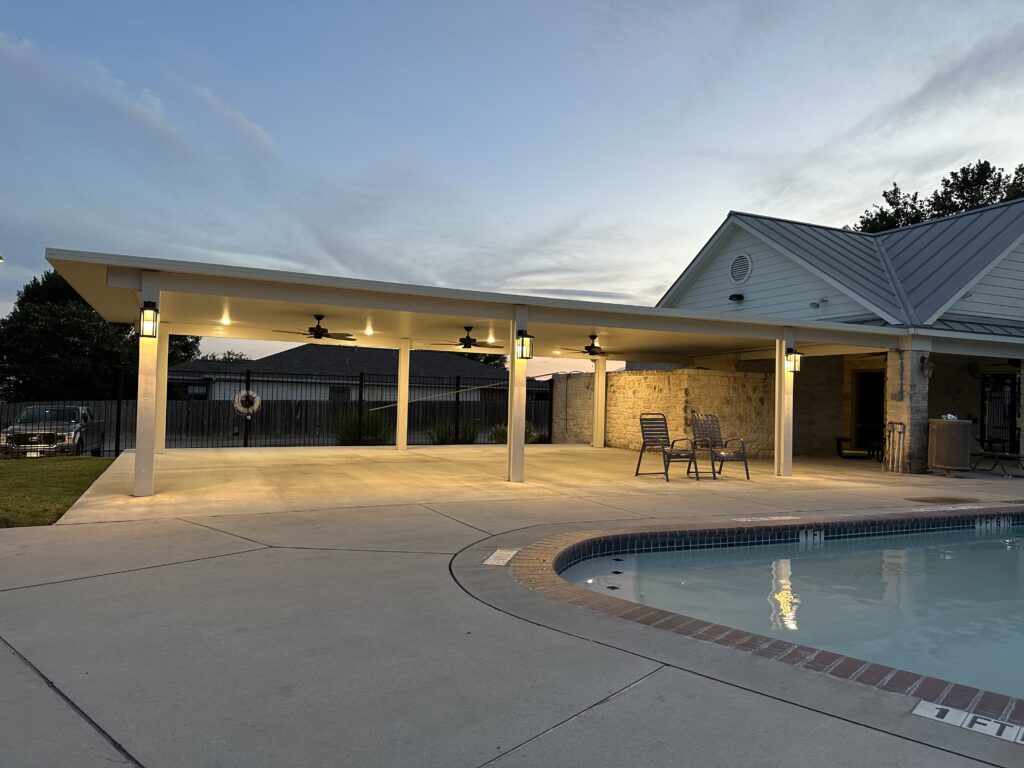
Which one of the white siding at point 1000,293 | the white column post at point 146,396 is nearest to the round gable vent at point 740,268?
the white siding at point 1000,293

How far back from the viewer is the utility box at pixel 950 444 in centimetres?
1251

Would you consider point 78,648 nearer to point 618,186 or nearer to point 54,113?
point 54,113

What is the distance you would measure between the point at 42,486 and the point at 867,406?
18413 millimetres

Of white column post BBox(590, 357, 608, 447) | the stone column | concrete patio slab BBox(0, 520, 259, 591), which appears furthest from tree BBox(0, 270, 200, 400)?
the stone column

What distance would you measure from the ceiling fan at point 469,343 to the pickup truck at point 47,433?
824 cm

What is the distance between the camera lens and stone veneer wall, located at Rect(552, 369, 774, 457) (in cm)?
1556

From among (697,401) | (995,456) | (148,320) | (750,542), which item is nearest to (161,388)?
(148,320)

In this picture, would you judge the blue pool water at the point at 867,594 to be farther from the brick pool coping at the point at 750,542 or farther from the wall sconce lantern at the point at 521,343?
the wall sconce lantern at the point at 521,343

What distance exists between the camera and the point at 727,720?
263 centimetres

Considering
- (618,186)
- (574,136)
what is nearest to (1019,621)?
(574,136)

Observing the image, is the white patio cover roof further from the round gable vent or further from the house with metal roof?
the round gable vent

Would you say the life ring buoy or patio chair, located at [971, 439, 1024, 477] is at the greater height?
the life ring buoy

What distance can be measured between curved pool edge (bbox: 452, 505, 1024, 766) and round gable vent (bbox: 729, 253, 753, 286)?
47.6ft

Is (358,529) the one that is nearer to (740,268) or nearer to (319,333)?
(319,333)
